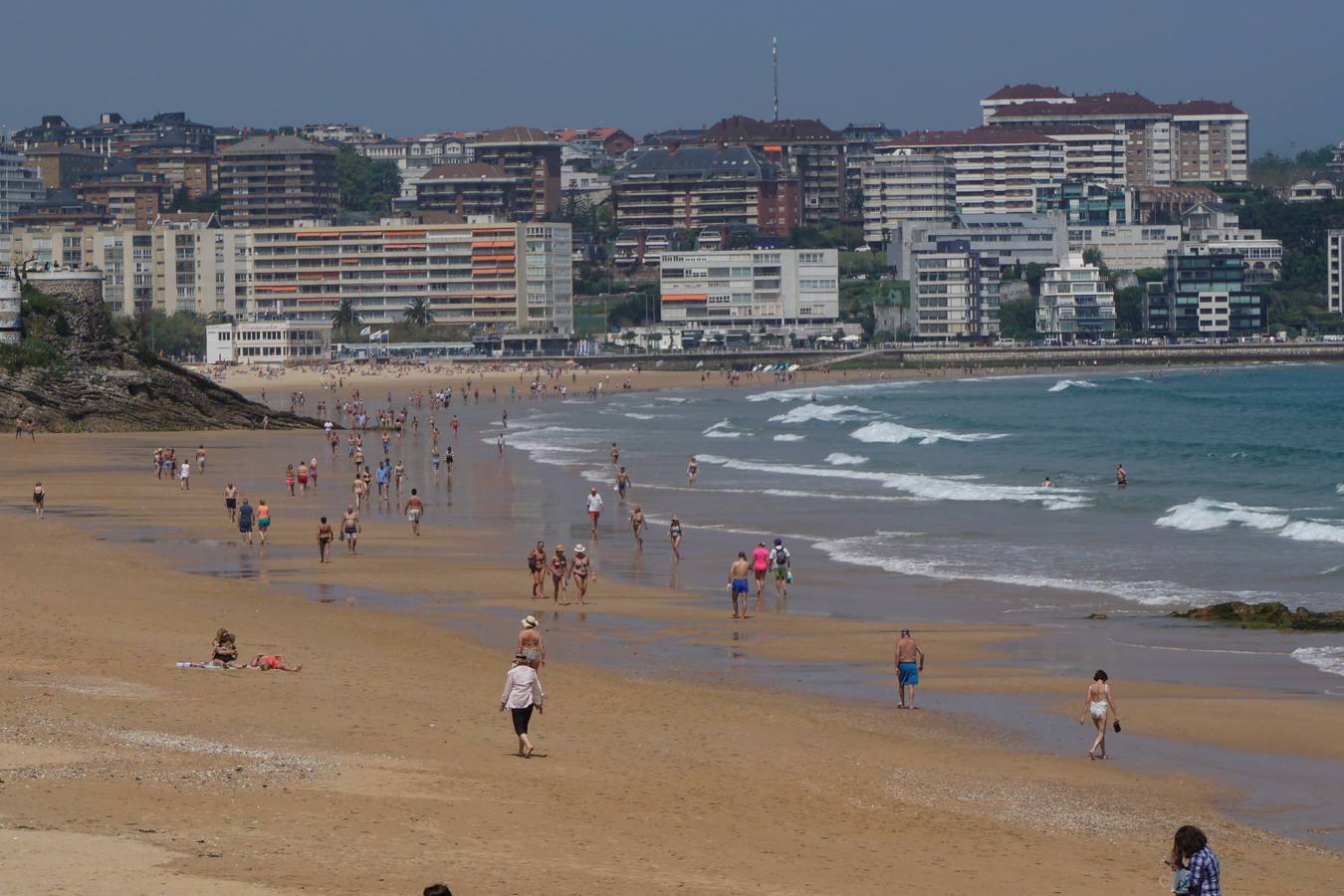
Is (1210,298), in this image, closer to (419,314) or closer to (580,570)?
(419,314)

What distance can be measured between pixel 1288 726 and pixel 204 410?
46152mm

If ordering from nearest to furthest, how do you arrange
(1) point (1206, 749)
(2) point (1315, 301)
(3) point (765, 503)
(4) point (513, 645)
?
(1) point (1206, 749) < (4) point (513, 645) < (3) point (765, 503) < (2) point (1315, 301)

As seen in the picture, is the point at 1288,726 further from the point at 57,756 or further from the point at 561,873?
the point at 57,756

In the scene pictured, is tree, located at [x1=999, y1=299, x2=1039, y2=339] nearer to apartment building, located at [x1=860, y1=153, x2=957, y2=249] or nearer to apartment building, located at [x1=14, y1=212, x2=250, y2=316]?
apartment building, located at [x1=860, y1=153, x2=957, y2=249]

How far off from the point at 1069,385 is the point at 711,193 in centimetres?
8592

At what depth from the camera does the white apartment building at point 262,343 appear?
134 m

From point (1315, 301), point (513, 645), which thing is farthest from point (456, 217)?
point (513, 645)

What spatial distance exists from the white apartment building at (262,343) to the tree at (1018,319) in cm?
5536

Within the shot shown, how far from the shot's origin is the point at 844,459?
51.0 meters

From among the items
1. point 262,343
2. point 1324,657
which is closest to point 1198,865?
point 1324,657

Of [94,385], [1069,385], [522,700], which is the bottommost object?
[1069,385]

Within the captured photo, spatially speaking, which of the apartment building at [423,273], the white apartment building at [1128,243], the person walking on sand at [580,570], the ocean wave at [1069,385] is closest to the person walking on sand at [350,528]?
the person walking on sand at [580,570]

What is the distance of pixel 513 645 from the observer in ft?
67.5

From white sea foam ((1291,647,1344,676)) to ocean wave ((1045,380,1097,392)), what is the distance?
276 ft
